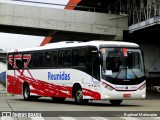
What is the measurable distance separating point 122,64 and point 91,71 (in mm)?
1481

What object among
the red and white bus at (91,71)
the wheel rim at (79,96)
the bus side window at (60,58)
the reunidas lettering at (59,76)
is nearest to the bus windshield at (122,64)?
the red and white bus at (91,71)

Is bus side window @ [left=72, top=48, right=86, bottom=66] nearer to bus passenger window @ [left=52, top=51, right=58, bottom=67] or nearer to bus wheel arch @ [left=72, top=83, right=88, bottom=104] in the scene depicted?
bus wheel arch @ [left=72, top=83, right=88, bottom=104]

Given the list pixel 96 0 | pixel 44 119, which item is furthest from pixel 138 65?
pixel 96 0

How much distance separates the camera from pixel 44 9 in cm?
3844

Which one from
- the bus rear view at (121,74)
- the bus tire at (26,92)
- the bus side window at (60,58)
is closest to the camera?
the bus rear view at (121,74)

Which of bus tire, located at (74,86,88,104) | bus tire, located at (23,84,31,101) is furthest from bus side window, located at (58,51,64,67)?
bus tire, located at (23,84,31,101)

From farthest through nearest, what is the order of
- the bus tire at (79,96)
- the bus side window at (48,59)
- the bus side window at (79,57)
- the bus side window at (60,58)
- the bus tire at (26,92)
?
1. the bus tire at (26,92)
2. the bus side window at (48,59)
3. the bus side window at (60,58)
4. the bus tire at (79,96)
5. the bus side window at (79,57)

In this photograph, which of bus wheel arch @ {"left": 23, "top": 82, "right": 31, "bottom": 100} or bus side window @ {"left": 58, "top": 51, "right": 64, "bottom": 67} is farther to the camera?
bus wheel arch @ {"left": 23, "top": 82, "right": 31, "bottom": 100}

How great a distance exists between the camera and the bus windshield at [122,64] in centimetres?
2094

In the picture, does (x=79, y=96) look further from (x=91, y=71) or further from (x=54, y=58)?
(x=54, y=58)

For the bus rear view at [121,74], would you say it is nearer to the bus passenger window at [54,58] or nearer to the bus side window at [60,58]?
the bus side window at [60,58]

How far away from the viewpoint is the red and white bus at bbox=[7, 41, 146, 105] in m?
20.9

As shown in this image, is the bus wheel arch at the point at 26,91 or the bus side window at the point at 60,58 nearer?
the bus side window at the point at 60,58

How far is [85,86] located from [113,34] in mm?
18995
